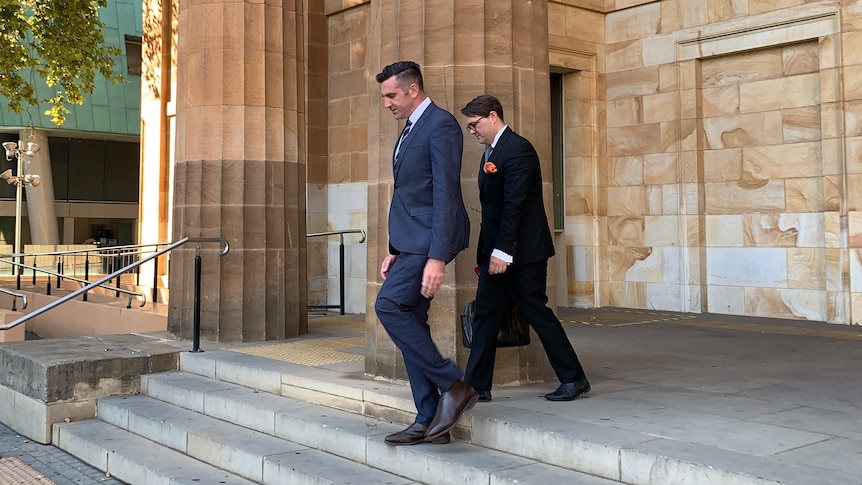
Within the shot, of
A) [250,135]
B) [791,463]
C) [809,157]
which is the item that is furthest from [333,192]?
[791,463]

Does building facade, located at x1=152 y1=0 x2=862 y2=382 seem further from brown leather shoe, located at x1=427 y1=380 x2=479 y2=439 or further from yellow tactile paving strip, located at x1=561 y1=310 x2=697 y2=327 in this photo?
brown leather shoe, located at x1=427 y1=380 x2=479 y2=439

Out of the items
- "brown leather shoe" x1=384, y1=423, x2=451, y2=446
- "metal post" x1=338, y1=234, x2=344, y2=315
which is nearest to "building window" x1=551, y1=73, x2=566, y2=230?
"metal post" x1=338, y1=234, x2=344, y2=315

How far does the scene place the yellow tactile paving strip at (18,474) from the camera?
5.53m

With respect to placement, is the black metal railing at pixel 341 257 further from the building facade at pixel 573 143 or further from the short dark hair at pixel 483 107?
the short dark hair at pixel 483 107

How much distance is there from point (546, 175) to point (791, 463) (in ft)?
9.65

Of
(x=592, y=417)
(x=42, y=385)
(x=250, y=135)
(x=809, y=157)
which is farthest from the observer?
(x=809, y=157)

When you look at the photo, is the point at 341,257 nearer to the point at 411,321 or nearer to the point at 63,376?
the point at 63,376

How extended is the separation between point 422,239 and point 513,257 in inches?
32.7

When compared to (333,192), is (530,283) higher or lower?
lower

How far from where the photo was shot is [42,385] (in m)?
6.77

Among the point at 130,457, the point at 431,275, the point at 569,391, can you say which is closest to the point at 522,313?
the point at 569,391

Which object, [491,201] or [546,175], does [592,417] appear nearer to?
[491,201]

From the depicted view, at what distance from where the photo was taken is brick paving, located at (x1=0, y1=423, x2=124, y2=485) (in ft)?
18.4

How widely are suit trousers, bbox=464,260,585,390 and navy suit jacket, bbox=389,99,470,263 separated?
69 cm
